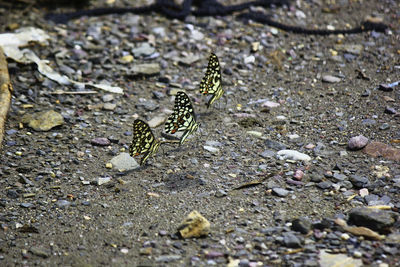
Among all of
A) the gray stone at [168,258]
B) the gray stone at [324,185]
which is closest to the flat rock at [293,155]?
the gray stone at [324,185]

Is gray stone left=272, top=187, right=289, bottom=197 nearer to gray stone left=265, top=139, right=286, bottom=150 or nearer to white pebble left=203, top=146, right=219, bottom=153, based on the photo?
gray stone left=265, top=139, right=286, bottom=150

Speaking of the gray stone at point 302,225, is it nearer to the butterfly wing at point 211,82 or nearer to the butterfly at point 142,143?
the butterfly at point 142,143

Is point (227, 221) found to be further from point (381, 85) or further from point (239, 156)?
point (381, 85)

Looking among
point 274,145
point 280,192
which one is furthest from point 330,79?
point 280,192

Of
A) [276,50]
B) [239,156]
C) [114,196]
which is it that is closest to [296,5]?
[276,50]

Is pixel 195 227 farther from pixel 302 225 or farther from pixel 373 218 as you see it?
pixel 373 218

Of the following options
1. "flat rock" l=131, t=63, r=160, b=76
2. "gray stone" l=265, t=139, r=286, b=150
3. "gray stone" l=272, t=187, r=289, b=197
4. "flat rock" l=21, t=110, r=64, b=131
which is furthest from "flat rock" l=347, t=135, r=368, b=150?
"flat rock" l=21, t=110, r=64, b=131
